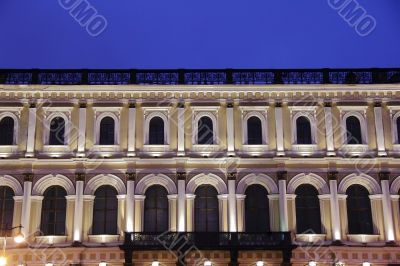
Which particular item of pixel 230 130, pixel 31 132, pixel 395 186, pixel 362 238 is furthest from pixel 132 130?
pixel 395 186

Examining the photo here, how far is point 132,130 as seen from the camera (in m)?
32.9

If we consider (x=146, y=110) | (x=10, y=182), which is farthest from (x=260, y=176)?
(x=10, y=182)

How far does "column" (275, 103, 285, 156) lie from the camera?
32625 mm

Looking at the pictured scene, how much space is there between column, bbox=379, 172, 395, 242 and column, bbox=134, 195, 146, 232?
12678 millimetres

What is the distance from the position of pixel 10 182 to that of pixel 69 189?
10.4 feet

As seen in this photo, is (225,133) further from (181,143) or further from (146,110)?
(146,110)

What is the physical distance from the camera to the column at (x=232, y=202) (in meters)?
31.5

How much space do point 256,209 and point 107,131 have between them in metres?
9.17

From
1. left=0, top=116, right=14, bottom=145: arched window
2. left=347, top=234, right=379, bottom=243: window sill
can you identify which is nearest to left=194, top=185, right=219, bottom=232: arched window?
left=347, top=234, right=379, bottom=243: window sill

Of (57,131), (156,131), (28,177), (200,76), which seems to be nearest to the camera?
(28,177)

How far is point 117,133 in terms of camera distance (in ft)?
108

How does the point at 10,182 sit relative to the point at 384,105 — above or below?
below

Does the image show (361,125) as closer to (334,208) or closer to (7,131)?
(334,208)

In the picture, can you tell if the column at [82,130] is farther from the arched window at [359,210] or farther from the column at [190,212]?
the arched window at [359,210]
